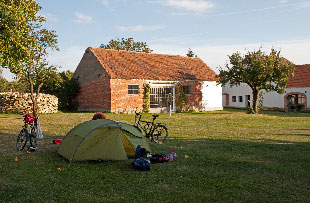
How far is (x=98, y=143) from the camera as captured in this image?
335 inches

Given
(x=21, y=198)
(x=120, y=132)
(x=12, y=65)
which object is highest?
(x=12, y=65)

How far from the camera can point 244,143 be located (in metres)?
11.4

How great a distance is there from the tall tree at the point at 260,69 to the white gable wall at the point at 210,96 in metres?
4.42

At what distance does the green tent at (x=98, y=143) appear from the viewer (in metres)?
8.36

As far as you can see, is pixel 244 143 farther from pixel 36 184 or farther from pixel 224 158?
pixel 36 184

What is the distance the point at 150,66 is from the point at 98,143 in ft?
75.5

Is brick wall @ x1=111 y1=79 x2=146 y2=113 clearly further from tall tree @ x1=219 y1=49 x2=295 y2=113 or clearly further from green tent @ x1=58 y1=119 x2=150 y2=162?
green tent @ x1=58 y1=119 x2=150 y2=162

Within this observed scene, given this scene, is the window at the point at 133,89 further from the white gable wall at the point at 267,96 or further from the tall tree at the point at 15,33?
the white gable wall at the point at 267,96

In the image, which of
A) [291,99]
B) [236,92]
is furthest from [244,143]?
[236,92]

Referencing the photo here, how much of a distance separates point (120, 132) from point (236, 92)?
39.8 m

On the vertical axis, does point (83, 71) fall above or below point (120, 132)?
above

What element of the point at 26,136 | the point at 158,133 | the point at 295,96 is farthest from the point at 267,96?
the point at 26,136

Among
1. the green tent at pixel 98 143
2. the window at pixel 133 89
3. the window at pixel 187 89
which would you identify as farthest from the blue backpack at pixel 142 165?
the window at pixel 187 89

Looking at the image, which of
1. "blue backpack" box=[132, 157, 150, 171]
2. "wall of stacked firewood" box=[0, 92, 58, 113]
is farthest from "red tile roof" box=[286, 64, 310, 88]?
"blue backpack" box=[132, 157, 150, 171]
